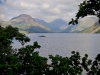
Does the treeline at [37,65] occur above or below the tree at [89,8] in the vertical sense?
below

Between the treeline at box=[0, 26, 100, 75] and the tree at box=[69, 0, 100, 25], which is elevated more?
the tree at box=[69, 0, 100, 25]

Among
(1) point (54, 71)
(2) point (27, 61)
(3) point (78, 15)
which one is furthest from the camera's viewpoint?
(2) point (27, 61)

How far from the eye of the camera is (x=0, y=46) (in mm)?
21688

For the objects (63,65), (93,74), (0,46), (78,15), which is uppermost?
(78,15)

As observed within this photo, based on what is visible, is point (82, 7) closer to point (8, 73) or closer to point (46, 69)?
point (46, 69)

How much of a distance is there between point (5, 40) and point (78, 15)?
8760 mm

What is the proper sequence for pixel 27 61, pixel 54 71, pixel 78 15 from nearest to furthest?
pixel 54 71 → pixel 78 15 → pixel 27 61

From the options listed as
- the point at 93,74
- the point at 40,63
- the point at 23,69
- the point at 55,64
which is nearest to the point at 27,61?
the point at 23,69

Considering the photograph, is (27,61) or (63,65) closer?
(63,65)

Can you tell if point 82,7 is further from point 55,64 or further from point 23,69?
point 23,69

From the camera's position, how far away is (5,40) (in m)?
21.3

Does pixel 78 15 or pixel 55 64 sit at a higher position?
pixel 78 15

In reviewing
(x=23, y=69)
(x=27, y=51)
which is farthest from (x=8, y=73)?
(x=27, y=51)

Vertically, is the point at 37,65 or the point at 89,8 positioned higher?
the point at 89,8
